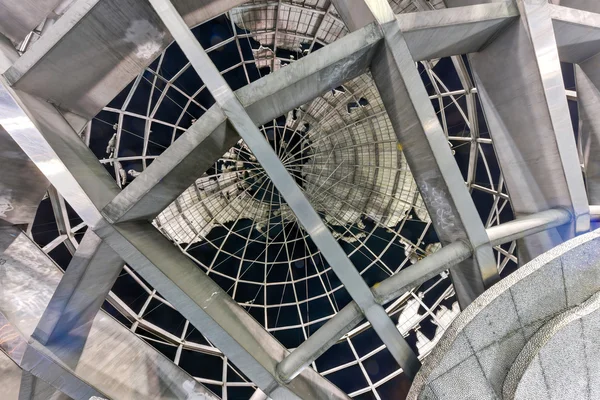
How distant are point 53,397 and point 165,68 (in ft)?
44.8

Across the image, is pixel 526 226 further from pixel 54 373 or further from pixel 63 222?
pixel 63 222

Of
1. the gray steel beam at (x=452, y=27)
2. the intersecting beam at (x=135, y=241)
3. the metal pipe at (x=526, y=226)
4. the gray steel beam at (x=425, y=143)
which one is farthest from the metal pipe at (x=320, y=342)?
the gray steel beam at (x=452, y=27)

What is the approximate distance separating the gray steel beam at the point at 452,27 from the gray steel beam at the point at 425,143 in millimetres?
556

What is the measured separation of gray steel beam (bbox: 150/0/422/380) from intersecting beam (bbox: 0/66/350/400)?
3.19ft

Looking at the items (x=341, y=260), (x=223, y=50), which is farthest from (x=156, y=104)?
(x=341, y=260)

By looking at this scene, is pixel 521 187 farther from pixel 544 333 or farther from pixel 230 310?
pixel 230 310

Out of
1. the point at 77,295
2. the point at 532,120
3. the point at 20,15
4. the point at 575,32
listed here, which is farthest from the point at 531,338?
the point at 20,15

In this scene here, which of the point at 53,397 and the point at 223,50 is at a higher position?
the point at 223,50

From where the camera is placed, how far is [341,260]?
575 centimetres

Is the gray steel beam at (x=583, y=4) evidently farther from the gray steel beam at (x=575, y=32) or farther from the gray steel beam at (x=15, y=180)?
the gray steel beam at (x=15, y=180)

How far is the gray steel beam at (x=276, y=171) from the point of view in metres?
5.28

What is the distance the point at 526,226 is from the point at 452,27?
4.76 meters

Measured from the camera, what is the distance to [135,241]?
565cm

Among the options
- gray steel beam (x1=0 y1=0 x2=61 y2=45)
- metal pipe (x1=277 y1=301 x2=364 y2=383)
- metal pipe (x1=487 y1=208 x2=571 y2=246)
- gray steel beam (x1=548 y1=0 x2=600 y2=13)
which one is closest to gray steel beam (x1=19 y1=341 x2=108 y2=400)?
metal pipe (x1=277 y1=301 x2=364 y2=383)
